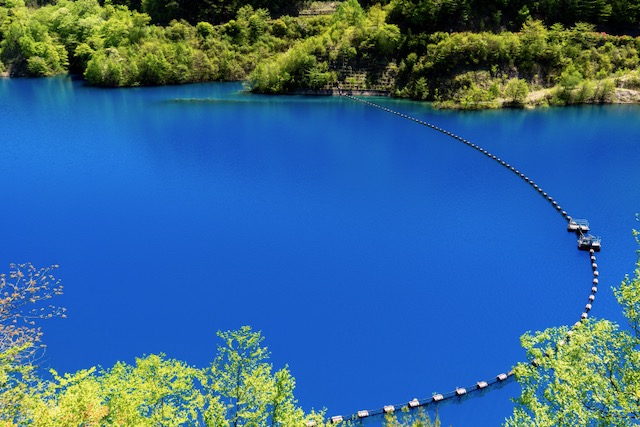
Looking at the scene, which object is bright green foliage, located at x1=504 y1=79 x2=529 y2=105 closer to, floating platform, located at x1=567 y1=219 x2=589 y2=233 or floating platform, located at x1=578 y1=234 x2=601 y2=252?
floating platform, located at x1=567 y1=219 x2=589 y2=233

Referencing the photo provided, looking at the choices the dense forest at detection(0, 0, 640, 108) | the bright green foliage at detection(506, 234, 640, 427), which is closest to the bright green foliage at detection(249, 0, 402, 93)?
the dense forest at detection(0, 0, 640, 108)

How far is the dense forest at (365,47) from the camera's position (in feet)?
134

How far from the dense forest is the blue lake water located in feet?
11.4

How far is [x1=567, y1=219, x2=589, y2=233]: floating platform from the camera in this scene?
838 inches

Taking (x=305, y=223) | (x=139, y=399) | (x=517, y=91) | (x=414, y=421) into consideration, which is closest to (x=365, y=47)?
(x=517, y=91)

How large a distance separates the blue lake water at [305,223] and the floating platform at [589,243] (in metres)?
0.87

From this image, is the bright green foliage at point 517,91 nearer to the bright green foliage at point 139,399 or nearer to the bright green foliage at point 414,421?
the bright green foliage at point 414,421

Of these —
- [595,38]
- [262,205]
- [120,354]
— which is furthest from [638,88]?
[120,354]

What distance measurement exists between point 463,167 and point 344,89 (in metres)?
20.7

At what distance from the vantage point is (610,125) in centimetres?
3516

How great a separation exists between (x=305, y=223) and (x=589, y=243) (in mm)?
11272

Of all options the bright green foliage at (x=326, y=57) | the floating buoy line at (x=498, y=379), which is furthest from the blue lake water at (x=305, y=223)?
the bright green foliage at (x=326, y=57)

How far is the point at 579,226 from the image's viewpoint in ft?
70.2

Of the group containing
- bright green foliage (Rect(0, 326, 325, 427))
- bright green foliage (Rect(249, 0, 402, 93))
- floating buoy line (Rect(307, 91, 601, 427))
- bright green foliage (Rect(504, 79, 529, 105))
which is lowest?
floating buoy line (Rect(307, 91, 601, 427))
